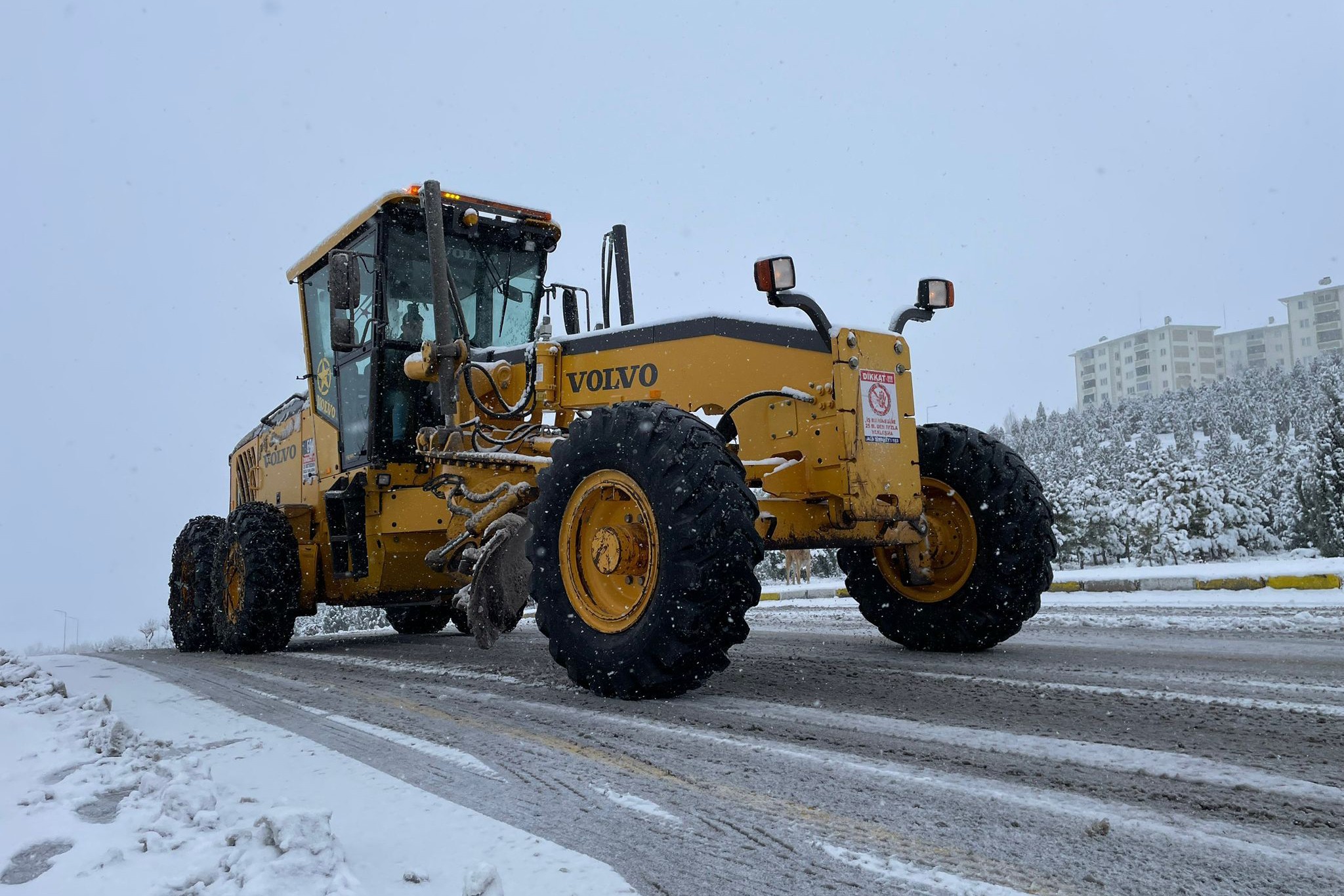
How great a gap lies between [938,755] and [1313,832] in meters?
1.00

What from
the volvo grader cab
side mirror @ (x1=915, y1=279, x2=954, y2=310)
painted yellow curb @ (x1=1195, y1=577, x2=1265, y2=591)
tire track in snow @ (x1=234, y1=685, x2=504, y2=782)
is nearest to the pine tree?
painted yellow curb @ (x1=1195, y1=577, x2=1265, y2=591)

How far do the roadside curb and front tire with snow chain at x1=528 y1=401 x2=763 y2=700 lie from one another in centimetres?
514

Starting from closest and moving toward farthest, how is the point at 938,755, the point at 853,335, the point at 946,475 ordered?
the point at 938,755
the point at 853,335
the point at 946,475

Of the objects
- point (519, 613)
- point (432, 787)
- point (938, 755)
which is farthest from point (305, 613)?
point (938, 755)

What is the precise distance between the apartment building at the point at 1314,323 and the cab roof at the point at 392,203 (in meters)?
126

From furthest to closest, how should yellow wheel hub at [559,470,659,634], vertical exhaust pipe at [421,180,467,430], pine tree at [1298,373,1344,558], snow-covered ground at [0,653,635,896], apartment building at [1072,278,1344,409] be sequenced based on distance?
apartment building at [1072,278,1344,409] → pine tree at [1298,373,1344,558] → vertical exhaust pipe at [421,180,467,430] → yellow wheel hub at [559,470,659,634] → snow-covered ground at [0,653,635,896]

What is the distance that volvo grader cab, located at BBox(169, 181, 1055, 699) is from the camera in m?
4.09

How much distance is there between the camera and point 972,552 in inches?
213

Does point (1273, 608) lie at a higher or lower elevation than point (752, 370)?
lower

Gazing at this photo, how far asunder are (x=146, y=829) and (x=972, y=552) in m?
4.36

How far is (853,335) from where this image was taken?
489 cm

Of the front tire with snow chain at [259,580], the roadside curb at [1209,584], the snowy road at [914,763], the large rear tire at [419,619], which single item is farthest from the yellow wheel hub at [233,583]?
the roadside curb at [1209,584]

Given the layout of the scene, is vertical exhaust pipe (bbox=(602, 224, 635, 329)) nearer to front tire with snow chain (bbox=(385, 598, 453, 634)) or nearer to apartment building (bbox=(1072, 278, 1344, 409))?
front tire with snow chain (bbox=(385, 598, 453, 634))

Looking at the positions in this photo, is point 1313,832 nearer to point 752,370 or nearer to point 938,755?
point 938,755
